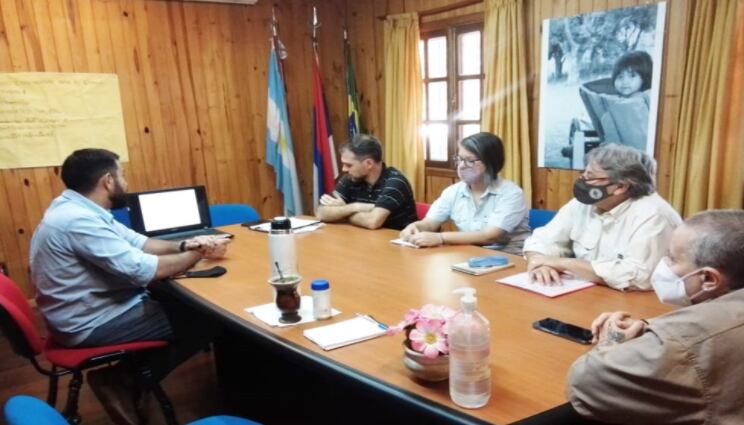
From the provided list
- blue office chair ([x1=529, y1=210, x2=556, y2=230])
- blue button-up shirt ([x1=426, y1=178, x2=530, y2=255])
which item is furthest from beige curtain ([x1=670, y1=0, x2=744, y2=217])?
blue button-up shirt ([x1=426, y1=178, x2=530, y2=255])

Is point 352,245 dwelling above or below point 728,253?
below

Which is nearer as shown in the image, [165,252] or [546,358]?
[546,358]

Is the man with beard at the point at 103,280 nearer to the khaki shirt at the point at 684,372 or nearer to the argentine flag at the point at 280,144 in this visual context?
the khaki shirt at the point at 684,372

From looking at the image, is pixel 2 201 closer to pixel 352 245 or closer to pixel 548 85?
pixel 352 245

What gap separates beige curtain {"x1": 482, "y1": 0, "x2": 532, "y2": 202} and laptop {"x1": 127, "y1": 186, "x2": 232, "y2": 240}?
6.59 ft

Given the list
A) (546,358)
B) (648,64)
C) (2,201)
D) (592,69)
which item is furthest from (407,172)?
(546,358)

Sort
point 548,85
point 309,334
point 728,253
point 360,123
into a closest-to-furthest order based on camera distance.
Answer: point 728,253
point 309,334
point 548,85
point 360,123

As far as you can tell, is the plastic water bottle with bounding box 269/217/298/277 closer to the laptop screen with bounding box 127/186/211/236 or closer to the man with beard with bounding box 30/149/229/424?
the man with beard with bounding box 30/149/229/424

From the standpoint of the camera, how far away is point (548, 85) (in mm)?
3449

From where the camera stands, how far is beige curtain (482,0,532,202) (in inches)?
138

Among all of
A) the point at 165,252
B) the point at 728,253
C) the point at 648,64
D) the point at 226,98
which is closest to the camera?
the point at 728,253

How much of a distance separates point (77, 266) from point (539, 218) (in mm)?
2124

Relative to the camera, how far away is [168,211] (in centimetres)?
291

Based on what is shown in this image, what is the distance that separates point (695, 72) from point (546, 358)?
7.24 feet
